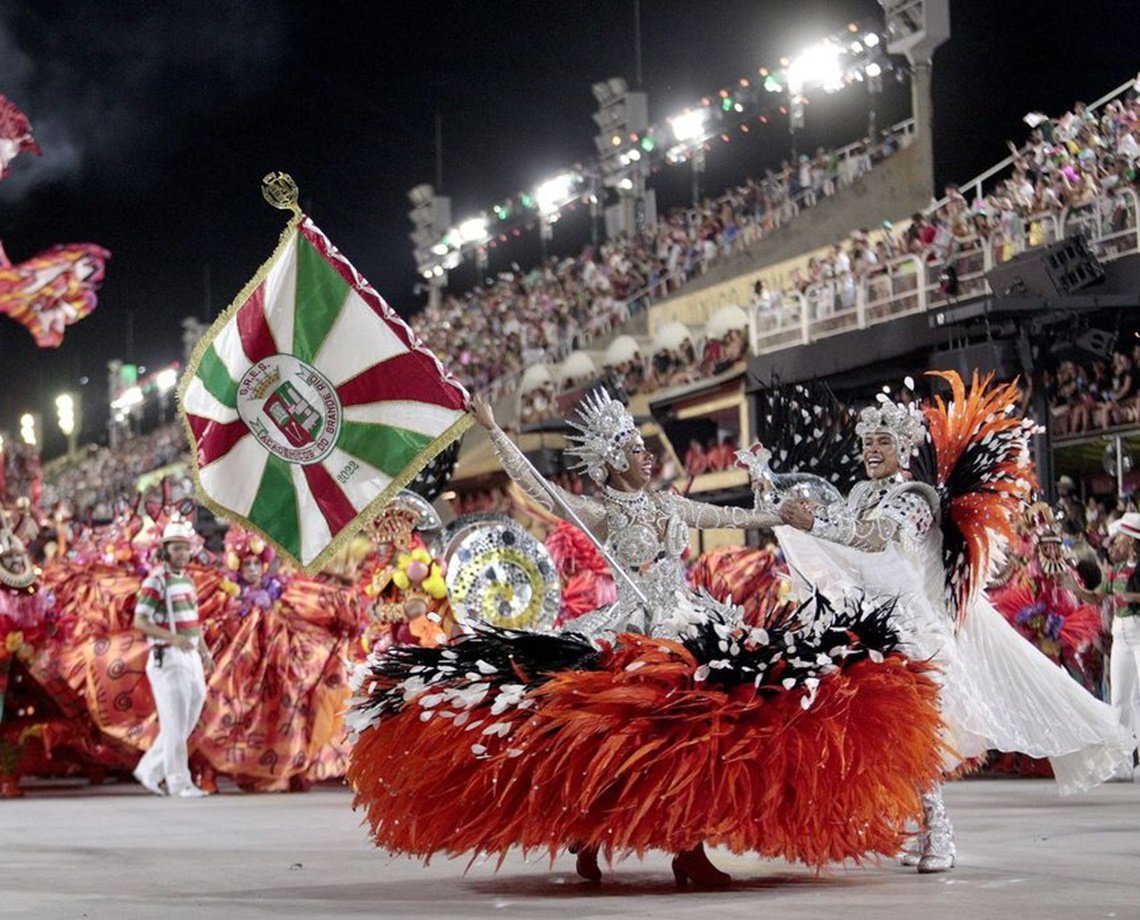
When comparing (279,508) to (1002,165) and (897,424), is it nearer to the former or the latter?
(897,424)

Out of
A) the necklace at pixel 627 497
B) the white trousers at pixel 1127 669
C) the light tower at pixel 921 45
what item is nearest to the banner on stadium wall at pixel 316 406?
the necklace at pixel 627 497

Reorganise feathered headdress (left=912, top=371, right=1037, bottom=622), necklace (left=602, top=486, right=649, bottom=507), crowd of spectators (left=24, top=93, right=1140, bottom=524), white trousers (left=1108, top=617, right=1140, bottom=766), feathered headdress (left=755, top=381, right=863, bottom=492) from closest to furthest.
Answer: necklace (left=602, top=486, right=649, bottom=507), feathered headdress (left=912, top=371, right=1037, bottom=622), feathered headdress (left=755, top=381, right=863, bottom=492), white trousers (left=1108, top=617, right=1140, bottom=766), crowd of spectators (left=24, top=93, right=1140, bottom=524)

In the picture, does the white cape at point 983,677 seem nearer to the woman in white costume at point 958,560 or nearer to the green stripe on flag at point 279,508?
the woman in white costume at point 958,560

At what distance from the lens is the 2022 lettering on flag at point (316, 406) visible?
740 centimetres

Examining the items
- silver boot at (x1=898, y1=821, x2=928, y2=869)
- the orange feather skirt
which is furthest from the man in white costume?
silver boot at (x1=898, y1=821, x2=928, y2=869)

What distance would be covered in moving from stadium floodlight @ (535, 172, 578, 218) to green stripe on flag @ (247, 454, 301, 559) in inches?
1379

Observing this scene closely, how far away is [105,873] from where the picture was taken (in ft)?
24.1

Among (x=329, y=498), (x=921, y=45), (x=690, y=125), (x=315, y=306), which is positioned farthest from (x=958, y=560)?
(x=690, y=125)

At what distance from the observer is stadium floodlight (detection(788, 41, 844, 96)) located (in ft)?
106

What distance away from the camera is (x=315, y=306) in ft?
24.6

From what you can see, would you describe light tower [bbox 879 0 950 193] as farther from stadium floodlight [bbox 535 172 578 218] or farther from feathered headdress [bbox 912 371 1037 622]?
feathered headdress [bbox 912 371 1037 622]

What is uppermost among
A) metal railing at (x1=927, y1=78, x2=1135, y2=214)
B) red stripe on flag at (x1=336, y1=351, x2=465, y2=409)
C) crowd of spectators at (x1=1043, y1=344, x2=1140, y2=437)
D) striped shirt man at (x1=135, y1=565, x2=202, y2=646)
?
metal railing at (x1=927, y1=78, x2=1135, y2=214)

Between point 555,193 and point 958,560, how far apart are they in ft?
119

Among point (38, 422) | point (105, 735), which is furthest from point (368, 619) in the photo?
point (38, 422)
